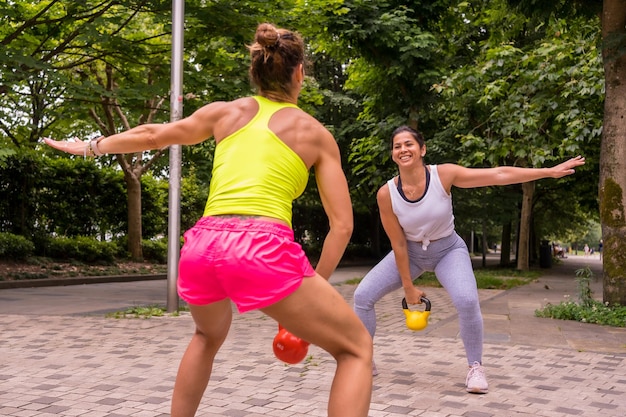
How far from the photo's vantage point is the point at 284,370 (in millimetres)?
5820

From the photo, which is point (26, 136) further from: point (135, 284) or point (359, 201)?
point (359, 201)

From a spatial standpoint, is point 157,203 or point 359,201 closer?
A: point 157,203

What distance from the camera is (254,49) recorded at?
2818 mm

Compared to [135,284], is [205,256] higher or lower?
higher

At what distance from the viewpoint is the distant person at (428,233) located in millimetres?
5129

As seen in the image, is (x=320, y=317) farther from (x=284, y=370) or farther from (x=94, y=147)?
(x=284, y=370)

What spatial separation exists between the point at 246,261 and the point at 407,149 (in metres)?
2.85

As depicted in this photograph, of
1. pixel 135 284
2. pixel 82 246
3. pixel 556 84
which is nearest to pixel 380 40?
pixel 556 84

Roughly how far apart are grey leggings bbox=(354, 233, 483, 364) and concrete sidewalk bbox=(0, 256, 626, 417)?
423 millimetres

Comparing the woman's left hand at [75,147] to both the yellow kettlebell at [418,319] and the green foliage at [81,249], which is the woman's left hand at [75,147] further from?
the green foliage at [81,249]

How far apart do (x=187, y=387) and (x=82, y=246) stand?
695 inches

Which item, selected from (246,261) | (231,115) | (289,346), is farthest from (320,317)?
(231,115)

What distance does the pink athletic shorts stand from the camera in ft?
8.32

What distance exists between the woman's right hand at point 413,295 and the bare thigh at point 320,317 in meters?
2.56
